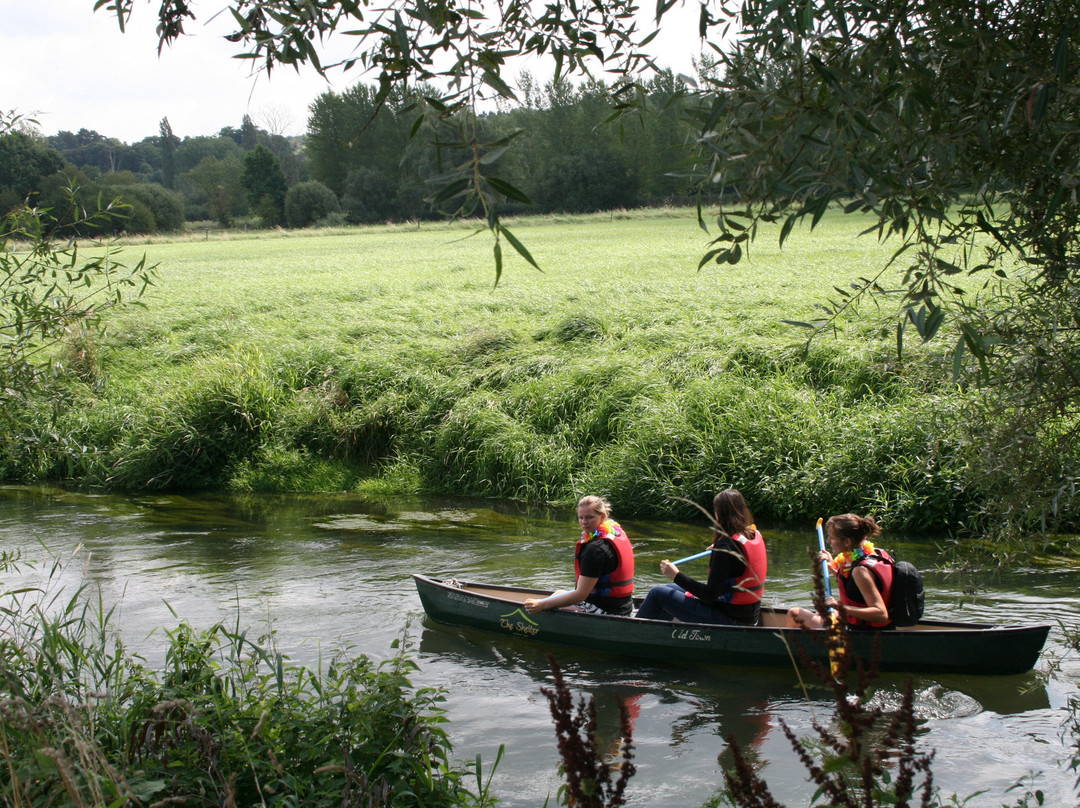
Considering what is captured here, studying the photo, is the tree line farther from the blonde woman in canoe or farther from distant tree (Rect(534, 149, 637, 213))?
the blonde woman in canoe

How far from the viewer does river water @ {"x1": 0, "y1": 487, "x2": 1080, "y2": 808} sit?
16.9 ft

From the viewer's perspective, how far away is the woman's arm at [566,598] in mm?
6695

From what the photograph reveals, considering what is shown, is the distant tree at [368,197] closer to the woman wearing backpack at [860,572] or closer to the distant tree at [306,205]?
the distant tree at [306,205]

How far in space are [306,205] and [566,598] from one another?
5699cm

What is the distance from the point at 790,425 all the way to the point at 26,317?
800 cm

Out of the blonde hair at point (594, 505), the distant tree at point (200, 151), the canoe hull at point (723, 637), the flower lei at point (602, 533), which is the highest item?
the distant tree at point (200, 151)

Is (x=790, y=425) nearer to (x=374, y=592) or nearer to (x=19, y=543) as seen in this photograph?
(x=374, y=592)

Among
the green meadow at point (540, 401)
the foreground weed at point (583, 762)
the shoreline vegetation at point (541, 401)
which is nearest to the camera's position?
the foreground weed at point (583, 762)

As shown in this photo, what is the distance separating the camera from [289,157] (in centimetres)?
8238

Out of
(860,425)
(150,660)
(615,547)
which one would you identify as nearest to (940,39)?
(615,547)

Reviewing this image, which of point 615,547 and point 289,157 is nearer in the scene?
point 615,547

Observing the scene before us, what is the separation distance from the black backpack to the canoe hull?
10 centimetres

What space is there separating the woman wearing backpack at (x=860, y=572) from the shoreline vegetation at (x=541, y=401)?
94cm

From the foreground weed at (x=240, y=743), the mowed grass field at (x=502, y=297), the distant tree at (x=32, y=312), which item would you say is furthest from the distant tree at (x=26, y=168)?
the foreground weed at (x=240, y=743)
